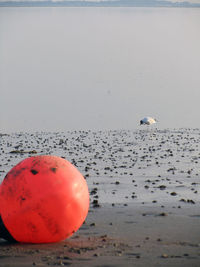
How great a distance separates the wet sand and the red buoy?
0.37 meters

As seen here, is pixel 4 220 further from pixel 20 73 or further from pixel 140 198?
pixel 20 73

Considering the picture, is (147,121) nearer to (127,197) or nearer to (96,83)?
(127,197)

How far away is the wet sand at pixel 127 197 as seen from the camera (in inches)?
616

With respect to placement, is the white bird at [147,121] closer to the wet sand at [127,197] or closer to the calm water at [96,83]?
the calm water at [96,83]

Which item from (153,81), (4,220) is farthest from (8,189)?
(153,81)

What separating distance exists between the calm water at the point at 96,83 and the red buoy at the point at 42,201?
26.0 metres

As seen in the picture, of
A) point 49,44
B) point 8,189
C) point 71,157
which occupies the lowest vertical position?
point 8,189

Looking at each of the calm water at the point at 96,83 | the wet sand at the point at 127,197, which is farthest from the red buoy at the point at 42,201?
the calm water at the point at 96,83

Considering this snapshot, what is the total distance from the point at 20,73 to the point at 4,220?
6681 centimetres

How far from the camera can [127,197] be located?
22281 millimetres

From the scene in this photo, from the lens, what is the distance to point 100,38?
14362 centimetres

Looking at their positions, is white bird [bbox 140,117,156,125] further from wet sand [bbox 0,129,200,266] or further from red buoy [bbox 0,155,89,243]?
red buoy [bbox 0,155,89,243]

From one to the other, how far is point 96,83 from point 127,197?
49.1m

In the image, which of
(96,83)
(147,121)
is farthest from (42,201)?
(96,83)
